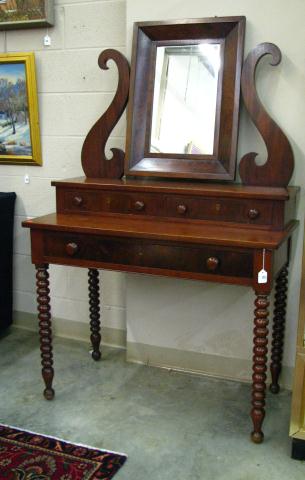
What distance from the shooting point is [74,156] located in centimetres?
270

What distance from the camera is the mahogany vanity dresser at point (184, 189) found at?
1.84m

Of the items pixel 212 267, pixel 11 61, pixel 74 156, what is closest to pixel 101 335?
pixel 74 156

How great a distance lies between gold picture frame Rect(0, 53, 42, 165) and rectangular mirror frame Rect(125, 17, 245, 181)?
683 mm

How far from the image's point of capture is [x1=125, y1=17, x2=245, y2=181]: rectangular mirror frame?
7.08ft

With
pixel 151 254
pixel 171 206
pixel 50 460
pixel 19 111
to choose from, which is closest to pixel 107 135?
pixel 171 206

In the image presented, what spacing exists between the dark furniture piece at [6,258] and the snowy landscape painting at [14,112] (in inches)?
10.9

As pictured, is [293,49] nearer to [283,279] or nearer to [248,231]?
[248,231]

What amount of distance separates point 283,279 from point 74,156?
1.28 metres

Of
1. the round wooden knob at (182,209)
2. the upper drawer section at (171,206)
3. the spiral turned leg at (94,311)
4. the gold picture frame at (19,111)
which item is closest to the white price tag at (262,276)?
the upper drawer section at (171,206)

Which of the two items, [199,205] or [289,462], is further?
[199,205]

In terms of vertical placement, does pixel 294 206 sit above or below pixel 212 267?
above

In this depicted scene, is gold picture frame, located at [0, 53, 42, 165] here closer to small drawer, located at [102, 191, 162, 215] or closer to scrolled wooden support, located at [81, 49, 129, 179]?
scrolled wooden support, located at [81, 49, 129, 179]

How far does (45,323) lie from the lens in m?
2.16

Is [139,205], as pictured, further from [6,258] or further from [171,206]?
[6,258]
